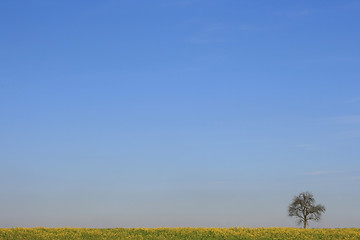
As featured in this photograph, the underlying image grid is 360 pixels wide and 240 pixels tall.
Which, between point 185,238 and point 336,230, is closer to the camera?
point 185,238

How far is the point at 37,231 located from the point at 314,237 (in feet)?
86.0

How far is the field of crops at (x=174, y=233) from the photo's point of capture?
37.6 meters

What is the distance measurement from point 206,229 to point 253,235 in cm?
469

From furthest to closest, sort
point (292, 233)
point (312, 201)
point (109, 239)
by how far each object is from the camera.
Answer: point (312, 201)
point (292, 233)
point (109, 239)

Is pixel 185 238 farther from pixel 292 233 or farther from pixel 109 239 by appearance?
pixel 292 233

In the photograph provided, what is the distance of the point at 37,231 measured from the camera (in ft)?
127

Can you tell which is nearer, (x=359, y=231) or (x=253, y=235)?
(x=253, y=235)

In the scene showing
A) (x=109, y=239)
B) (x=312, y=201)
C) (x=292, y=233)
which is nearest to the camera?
(x=109, y=239)

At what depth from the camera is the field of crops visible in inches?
1481

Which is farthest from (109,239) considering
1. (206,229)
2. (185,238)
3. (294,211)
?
(294,211)

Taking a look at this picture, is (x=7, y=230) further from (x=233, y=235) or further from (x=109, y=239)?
(x=233, y=235)

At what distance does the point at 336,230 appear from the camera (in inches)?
1639

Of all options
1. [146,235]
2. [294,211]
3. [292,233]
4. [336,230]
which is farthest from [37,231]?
[294,211]

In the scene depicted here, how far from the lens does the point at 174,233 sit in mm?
39094
